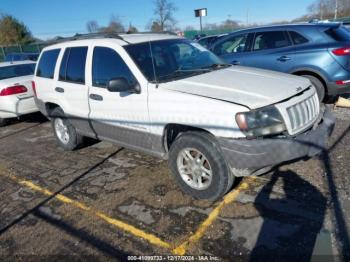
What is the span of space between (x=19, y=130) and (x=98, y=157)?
3710 millimetres

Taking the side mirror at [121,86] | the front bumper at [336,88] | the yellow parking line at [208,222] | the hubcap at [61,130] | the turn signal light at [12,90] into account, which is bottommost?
the yellow parking line at [208,222]

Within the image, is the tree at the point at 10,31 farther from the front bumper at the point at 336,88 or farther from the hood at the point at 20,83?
the front bumper at the point at 336,88

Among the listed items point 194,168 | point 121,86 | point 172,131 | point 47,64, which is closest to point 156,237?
point 194,168

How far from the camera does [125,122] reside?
14.6ft

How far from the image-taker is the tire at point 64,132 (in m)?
5.77

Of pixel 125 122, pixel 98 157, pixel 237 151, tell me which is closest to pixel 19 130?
pixel 98 157

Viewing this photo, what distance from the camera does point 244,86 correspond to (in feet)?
12.1

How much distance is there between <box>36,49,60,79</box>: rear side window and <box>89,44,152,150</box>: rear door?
1.32 metres

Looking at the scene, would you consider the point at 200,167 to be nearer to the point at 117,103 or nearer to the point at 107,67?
the point at 117,103

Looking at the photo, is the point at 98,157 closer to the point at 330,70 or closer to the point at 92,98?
the point at 92,98

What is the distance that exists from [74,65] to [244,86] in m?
2.81

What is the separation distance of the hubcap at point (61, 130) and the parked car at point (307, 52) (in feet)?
13.6

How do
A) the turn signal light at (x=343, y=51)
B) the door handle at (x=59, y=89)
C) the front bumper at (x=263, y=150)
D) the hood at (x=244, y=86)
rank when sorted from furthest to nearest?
the turn signal light at (x=343, y=51)
the door handle at (x=59, y=89)
the hood at (x=244, y=86)
the front bumper at (x=263, y=150)

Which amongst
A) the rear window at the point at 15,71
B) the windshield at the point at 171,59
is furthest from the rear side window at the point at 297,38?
the rear window at the point at 15,71
